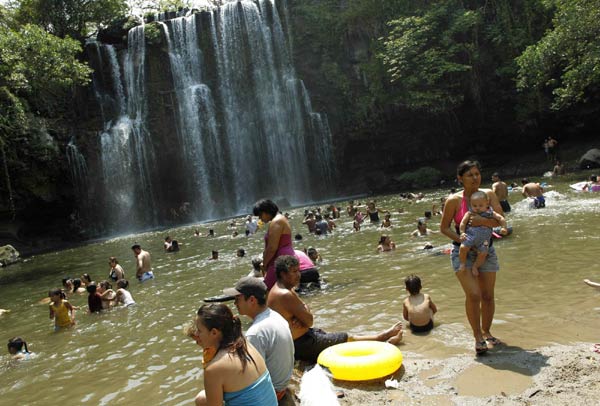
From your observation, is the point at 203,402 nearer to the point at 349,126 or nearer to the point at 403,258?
the point at 403,258

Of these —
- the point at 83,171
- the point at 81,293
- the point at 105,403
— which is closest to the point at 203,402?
the point at 105,403

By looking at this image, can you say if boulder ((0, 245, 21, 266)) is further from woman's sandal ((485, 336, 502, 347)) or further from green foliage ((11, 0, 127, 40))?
woman's sandal ((485, 336, 502, 347))

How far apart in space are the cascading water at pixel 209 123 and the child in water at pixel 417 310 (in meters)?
29.4

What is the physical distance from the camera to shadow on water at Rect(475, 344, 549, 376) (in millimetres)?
4168

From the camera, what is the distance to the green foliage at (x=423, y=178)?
32094 millimetres

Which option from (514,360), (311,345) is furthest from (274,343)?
(514,360)

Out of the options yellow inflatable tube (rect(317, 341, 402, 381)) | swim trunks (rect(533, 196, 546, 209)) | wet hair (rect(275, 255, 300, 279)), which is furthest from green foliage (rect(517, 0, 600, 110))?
wet hair (rect(275, 255, 300, 279))

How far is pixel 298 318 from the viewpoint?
→ 4867 mm

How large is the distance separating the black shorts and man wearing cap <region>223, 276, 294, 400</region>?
1.22 metres

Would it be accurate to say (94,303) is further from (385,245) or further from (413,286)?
(413,286)

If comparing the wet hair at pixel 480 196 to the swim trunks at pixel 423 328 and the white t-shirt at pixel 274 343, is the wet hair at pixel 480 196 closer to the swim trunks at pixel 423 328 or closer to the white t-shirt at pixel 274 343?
the swim trunks at pixel 423 328

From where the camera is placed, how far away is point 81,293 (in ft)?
41.1

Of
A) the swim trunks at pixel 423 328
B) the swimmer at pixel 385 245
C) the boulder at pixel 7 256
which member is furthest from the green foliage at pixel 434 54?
the swim trunks at pixel 423 328

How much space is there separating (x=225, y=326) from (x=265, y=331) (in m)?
0.84
